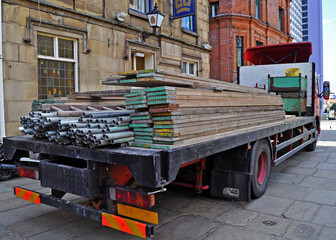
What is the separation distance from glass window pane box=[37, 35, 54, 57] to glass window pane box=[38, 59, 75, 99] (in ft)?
0.75

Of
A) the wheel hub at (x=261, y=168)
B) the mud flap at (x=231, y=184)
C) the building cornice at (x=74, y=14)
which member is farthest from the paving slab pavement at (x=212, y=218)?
the building cornice at (x=74, y=14)

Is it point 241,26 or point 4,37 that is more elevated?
point 241,26

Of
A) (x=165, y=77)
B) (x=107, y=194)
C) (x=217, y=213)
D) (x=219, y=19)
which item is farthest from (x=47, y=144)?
(x=219, y=19)

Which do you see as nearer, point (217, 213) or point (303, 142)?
Answer: point (217, 213)

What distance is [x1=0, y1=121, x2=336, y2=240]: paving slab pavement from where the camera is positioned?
3.76 meters

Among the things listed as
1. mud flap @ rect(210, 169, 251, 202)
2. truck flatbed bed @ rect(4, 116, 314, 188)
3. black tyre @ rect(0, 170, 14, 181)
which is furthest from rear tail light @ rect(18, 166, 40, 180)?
black tyre @ rect(0, 170, 14, 181)

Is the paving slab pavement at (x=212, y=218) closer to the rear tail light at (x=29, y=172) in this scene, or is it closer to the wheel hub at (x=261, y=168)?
the wheel hub at (x=261, y=168)

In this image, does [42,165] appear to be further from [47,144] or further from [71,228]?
[71,228]

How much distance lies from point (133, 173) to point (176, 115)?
0.76 metres

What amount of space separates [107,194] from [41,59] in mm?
6626

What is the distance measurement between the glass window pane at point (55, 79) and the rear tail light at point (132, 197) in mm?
6445

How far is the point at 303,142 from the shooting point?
28.1ft

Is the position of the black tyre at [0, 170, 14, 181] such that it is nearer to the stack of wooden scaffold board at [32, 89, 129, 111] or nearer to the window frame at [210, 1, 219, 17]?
the stack of wooden scaffold board at [32, 89, 129, 111]

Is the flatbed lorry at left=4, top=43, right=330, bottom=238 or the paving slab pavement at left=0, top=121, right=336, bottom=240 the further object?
the paving slab pavement at left=0, top=121, right=336, bottom=240
